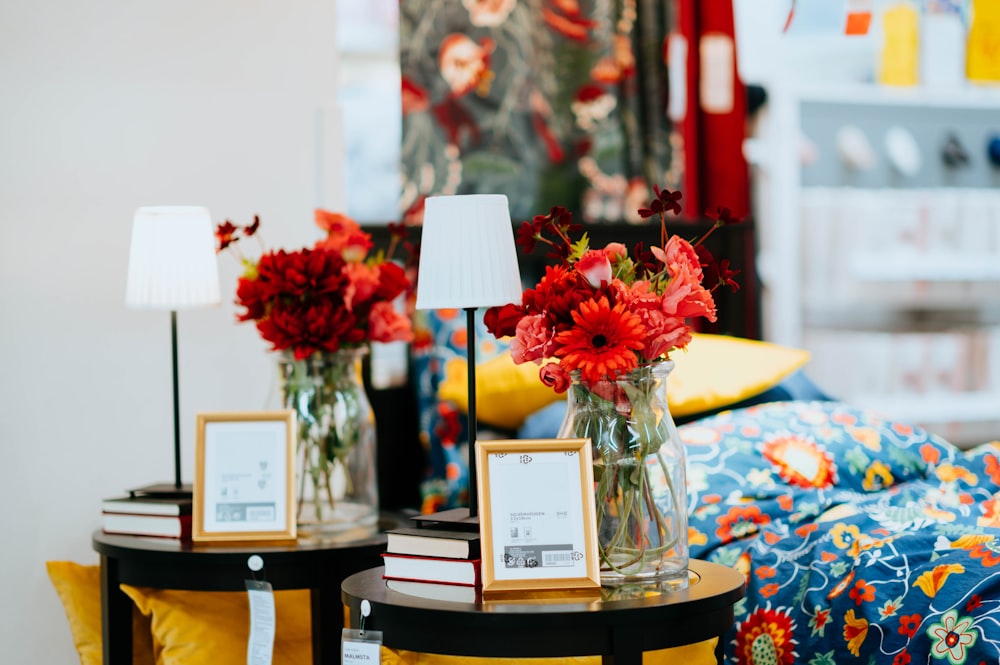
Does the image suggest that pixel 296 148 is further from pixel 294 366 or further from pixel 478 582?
pixel 478 582

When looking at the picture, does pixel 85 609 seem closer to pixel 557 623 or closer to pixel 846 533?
pixel 557 623

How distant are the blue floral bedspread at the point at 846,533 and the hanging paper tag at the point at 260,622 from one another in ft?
2.32

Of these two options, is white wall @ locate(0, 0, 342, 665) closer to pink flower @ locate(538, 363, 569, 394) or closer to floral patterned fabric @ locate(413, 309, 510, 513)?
floral patterned fabric @ locate(413, 309, 510, 513)

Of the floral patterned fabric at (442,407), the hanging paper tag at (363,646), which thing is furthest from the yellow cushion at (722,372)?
the hanging paper tag at (363,646)

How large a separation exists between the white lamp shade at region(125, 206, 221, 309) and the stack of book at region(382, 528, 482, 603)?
0.64 m

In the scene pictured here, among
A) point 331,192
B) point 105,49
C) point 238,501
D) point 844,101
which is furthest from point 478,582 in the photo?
point 844,101

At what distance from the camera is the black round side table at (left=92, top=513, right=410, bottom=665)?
169 cm

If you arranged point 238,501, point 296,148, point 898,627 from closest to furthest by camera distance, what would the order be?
point 898,627 → point 238,501 → point 296,148

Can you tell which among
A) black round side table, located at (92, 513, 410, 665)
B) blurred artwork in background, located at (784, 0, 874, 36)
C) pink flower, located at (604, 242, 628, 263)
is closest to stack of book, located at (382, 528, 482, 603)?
black round side table, located at (92, 513, 410, 665)

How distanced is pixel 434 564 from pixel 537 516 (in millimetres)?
154

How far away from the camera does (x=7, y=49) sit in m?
2.17

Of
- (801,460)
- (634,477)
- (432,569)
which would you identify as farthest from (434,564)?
(801,460)

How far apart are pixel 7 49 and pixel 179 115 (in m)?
0.32

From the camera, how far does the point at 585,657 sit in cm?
159
